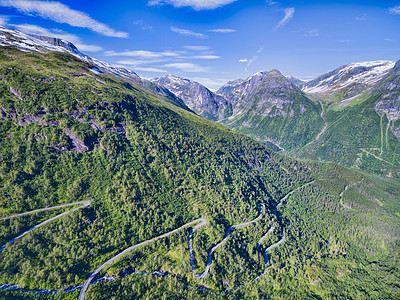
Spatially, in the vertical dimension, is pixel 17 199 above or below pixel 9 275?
above

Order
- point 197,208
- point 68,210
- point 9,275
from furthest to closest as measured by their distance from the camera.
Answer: point 197,208, point 68,210, point 9,275

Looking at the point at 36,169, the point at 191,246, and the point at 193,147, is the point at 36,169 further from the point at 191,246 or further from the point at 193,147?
the point at 193,147

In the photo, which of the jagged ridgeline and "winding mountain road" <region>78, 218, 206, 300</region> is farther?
the jagged ridgeline

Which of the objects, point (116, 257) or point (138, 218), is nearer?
point (116, 257)

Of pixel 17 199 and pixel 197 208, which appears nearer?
pixel 17 199

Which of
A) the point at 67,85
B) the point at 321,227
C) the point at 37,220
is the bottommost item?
the point at 321,227

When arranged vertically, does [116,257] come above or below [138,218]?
below

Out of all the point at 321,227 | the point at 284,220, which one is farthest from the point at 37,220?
the point at 321,227

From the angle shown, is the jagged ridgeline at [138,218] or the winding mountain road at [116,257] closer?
the winding mountain road at [116,257]
